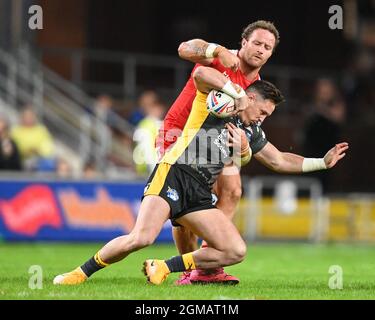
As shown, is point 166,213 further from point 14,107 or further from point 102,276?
point 14,107

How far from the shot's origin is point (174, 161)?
10695 mm

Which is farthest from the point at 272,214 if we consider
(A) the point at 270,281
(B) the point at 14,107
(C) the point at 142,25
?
(A) the point at 270,281

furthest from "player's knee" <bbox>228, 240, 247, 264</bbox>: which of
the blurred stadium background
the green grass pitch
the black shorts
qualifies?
the blurred stadium background

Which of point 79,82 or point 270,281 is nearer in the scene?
point 270,281

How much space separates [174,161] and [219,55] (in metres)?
1.12

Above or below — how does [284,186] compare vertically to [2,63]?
below

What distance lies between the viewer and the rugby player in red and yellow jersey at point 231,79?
10.4 meters

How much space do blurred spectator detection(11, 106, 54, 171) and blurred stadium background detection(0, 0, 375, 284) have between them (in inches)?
1.0

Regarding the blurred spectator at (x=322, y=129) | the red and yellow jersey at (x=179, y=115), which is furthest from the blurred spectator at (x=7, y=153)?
the red and yellow jersey at (x=179, y=115)

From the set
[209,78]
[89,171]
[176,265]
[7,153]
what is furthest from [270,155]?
[89,171]

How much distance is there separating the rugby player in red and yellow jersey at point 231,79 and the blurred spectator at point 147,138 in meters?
8.96

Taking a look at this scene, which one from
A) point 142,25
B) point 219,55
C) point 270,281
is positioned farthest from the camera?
point 142,25

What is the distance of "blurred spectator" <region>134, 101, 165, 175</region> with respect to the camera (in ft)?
67.7
